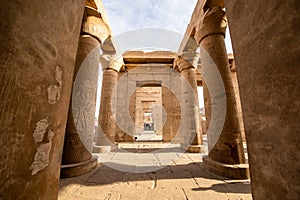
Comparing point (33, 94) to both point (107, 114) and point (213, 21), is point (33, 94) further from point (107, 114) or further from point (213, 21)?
point (107, 114)

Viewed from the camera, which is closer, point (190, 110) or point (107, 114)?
point (190, 110)

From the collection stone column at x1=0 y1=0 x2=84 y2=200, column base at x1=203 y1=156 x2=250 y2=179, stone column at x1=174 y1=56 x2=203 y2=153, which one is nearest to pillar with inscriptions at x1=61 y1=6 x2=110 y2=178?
stone column at x1=0 y1=0 x2=84 y2=200

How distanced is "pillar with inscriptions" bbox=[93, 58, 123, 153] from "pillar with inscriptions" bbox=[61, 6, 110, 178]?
2.36 m

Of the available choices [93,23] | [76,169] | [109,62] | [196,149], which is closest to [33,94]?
[76,169]

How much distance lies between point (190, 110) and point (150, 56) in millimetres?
4243

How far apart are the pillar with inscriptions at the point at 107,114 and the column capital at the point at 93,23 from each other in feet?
8.43

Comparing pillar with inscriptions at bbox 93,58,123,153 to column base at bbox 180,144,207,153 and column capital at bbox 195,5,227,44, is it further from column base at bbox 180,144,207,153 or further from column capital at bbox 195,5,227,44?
column capital at bbox 195,5,227,44

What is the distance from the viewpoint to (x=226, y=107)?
9.93 feet

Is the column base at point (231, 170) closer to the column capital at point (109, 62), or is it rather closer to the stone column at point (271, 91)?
the stone column at point (271, 91)

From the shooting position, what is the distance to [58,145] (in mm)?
1453

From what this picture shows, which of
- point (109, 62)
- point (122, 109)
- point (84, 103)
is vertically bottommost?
point (84, 103)

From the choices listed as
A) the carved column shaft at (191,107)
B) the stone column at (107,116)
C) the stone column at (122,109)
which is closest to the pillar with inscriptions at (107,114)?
the stone column at (107,116)

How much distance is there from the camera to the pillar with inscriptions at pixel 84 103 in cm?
276

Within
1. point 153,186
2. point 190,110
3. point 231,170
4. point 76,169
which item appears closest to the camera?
point 153,186
